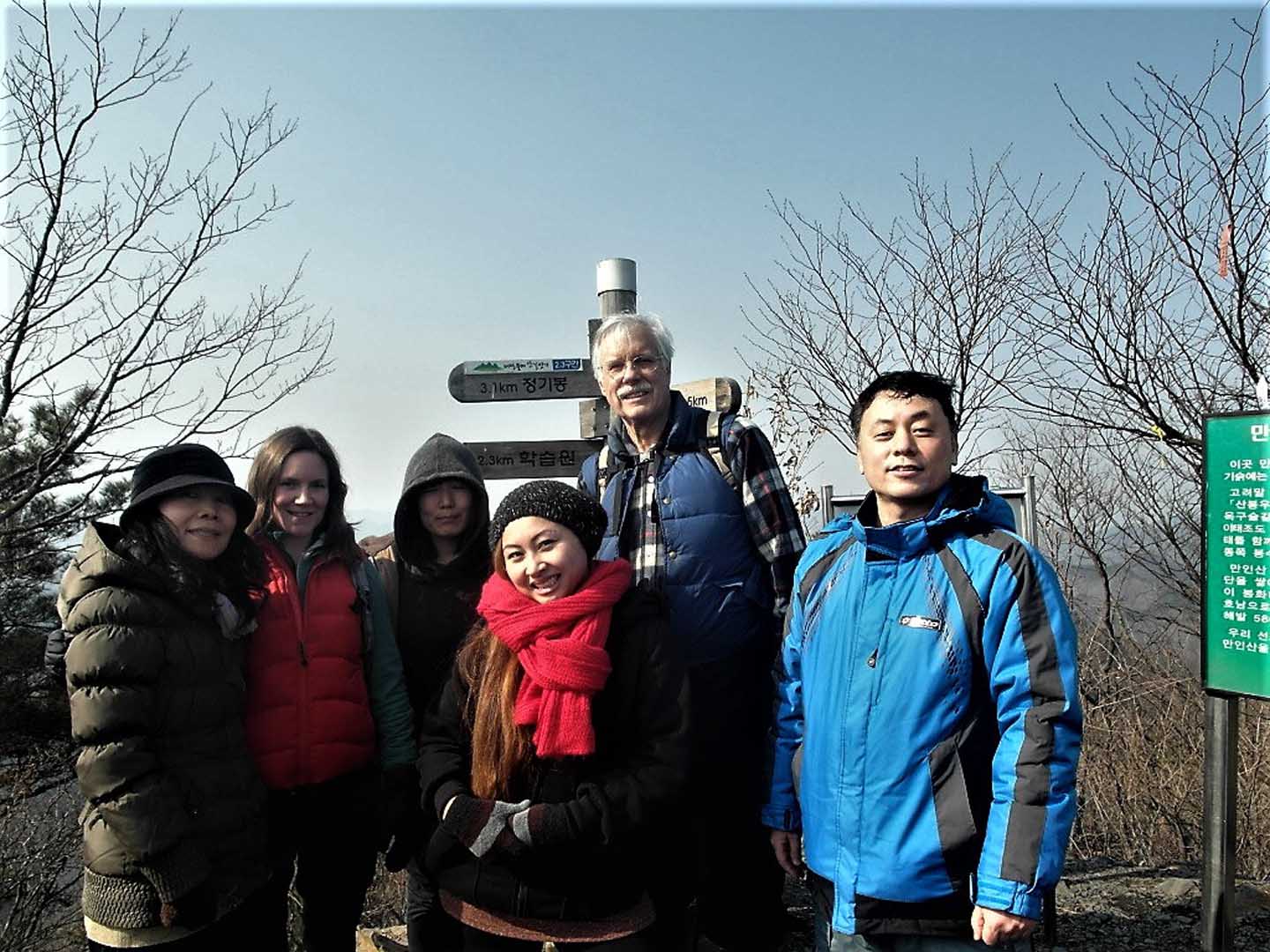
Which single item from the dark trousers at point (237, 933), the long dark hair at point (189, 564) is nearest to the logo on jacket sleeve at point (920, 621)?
the long dark hair at point (189, 564)

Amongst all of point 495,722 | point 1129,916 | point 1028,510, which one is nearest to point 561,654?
point 495,722

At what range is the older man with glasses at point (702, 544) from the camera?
8.61 ft

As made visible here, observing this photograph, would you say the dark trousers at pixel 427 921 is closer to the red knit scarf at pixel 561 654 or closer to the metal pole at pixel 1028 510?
the red knit scarf at pixel 561 654

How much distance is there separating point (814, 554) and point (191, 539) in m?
1.64

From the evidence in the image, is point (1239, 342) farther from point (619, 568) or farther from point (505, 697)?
point (505, 697)

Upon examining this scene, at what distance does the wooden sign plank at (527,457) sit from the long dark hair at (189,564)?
183 centimetres

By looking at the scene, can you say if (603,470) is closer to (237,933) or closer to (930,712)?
(930,712)

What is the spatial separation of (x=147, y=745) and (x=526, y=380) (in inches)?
98.3

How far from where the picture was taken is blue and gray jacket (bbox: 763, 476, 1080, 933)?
1.78 metres

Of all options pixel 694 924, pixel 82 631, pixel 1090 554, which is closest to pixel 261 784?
pixel 82 631

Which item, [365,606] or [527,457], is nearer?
[365,606]

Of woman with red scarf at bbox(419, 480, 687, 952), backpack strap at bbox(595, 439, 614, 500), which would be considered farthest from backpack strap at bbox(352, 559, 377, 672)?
backpack strap at bbox(595, 439, 614, 500)

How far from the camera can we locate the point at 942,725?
1894 millimetres

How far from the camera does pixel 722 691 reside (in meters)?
2.65
